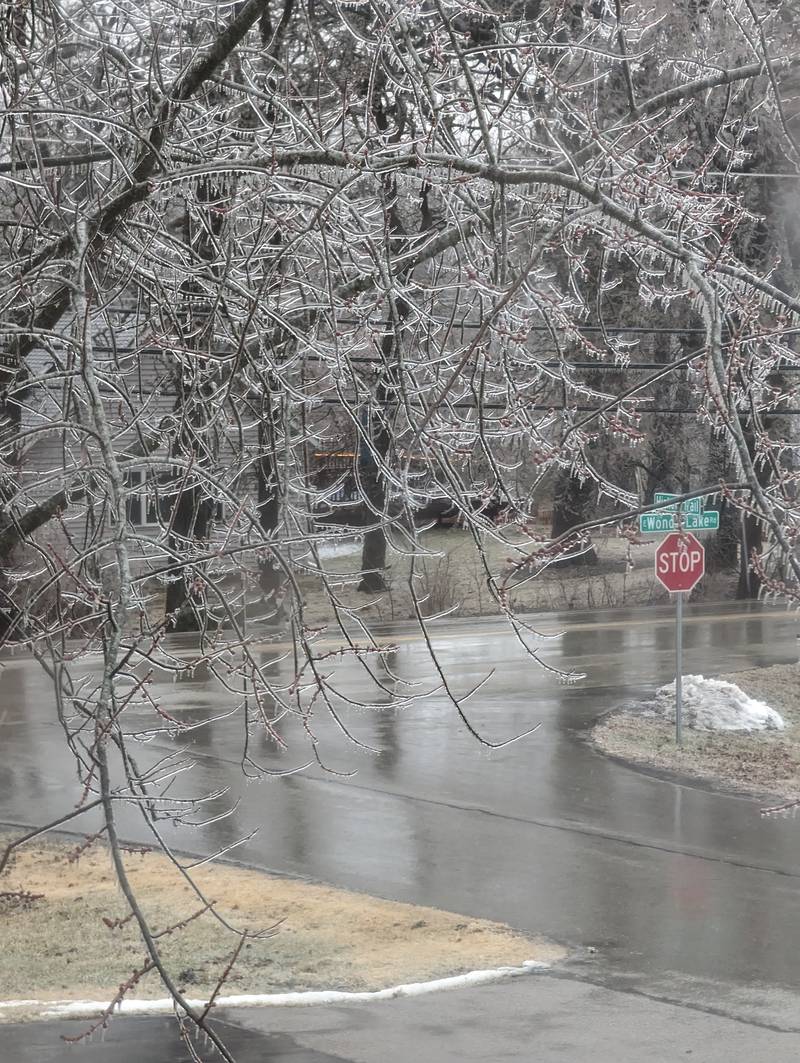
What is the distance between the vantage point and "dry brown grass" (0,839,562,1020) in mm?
7258

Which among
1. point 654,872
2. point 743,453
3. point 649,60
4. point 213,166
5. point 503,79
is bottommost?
point 654,872

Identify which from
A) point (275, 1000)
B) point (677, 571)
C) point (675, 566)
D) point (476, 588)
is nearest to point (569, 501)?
point (476, 588)

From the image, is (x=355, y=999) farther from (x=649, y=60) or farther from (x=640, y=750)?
(x=649, y=60)

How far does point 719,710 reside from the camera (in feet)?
52.5

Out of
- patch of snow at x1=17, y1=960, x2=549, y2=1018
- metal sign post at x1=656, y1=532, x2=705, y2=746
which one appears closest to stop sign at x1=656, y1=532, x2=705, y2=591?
metal sign post at x1=656, y1=532, x2=705, y2=746

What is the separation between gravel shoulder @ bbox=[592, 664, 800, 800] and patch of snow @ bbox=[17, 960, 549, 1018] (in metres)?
6.28

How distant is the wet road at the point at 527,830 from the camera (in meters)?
8.21

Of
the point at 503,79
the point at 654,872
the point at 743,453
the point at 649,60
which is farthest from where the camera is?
the point at 649,60

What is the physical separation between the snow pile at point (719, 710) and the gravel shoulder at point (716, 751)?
18 cm

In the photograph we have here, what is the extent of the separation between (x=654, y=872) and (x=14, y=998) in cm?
Answer: 497

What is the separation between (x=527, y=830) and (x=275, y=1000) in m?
4.62

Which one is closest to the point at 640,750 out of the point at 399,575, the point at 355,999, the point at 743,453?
the point at 355,999

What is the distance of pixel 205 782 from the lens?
12695mm

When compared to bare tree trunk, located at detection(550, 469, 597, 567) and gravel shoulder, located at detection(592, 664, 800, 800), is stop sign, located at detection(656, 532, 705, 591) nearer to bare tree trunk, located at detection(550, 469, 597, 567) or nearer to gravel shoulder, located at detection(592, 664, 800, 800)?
gravel shoulder, located at detection(592, 664, 800, 800)
